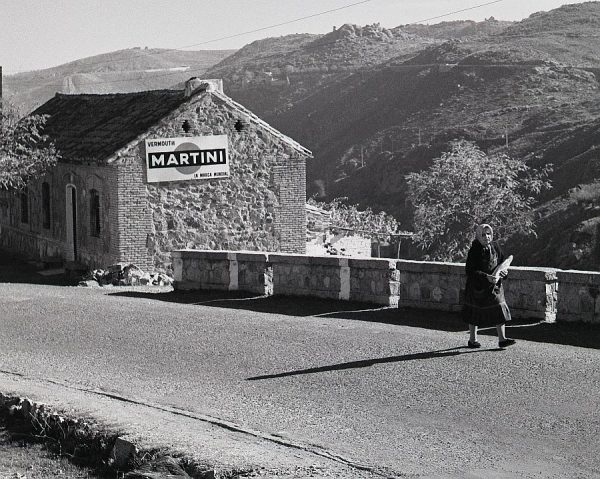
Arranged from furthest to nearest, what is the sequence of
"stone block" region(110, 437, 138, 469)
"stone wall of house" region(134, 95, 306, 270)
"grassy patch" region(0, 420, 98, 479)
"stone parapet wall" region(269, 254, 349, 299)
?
Answer: "stone wall of house" region(134, 95, 306, 270), "stone parapet wall" region(269, 254, 349, 299), "grassy patch" region(0, 420, 98, 479), "stone block" region(110, 437, 138, 469)

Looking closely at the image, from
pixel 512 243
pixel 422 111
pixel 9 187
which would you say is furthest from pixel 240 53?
pixel 9 187

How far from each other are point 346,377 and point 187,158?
1587cm

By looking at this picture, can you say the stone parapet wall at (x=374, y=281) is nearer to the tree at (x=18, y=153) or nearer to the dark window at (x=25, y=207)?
the tree at (x=18, y=153)

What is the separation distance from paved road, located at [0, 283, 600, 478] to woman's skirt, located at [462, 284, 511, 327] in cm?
38

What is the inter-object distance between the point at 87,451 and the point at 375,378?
11.0 ft

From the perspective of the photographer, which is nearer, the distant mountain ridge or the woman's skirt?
the woman's skirt

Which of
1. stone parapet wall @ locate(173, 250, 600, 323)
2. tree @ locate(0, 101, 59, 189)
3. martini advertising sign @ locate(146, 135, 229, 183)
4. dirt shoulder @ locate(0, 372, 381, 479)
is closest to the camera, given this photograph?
dirt shoulder @ locate(0, 372, 381, 479)

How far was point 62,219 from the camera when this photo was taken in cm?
3020

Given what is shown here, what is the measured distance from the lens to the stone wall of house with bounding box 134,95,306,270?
27.0 metres

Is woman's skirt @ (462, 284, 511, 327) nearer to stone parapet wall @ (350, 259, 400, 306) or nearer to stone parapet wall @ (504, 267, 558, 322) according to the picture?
stone parapet wall @ (504, 267, 558, 322)

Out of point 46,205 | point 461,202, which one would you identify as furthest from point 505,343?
point 461,202

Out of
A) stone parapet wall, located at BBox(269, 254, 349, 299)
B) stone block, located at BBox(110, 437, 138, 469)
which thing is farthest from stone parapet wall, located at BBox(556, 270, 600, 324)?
stone block, located at BBox(110, 437, 138, 469)

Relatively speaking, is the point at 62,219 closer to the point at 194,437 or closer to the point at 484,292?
the point at 484,292

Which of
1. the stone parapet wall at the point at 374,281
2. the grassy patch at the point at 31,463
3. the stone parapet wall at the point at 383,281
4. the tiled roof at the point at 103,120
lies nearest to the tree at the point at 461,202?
the tiled roof at the point at 103,120
